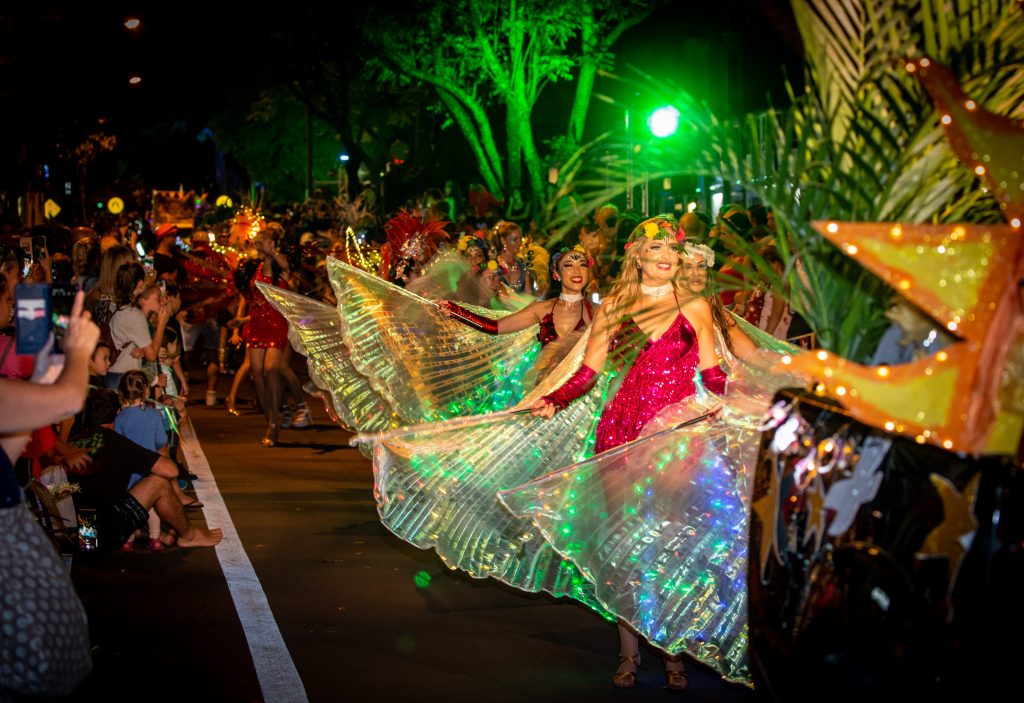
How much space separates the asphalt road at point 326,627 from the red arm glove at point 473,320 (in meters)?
1.63

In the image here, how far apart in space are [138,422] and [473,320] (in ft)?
8.17

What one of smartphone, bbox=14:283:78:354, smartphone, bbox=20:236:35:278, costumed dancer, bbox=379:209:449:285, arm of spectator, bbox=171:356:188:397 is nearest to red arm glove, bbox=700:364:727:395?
smartphone, bbox=14:283:78:354

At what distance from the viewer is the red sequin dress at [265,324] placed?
13820 mm

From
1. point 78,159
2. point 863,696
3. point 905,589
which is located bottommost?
point 78,159

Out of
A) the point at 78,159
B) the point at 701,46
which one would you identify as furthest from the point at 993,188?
the point at 78,159

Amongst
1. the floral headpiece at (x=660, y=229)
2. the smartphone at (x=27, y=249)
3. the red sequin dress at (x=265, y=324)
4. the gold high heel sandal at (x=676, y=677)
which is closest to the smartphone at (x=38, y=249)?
the smartphone at (x=27, y=249)

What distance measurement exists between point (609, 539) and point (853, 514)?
234 centimetres

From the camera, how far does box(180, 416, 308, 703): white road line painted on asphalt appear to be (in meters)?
5.96

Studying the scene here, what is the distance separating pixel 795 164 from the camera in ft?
14.5

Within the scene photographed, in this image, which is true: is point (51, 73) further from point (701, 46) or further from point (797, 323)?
point (797, 323)

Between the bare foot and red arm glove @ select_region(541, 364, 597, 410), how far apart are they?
3.20 m

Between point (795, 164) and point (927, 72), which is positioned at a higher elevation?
point (927, 72)

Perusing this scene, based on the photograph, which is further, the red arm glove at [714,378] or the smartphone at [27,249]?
the smartphone at [27,249]

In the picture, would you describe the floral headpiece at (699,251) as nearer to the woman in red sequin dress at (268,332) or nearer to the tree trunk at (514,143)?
the woman in red sequin dress at (268,332)
